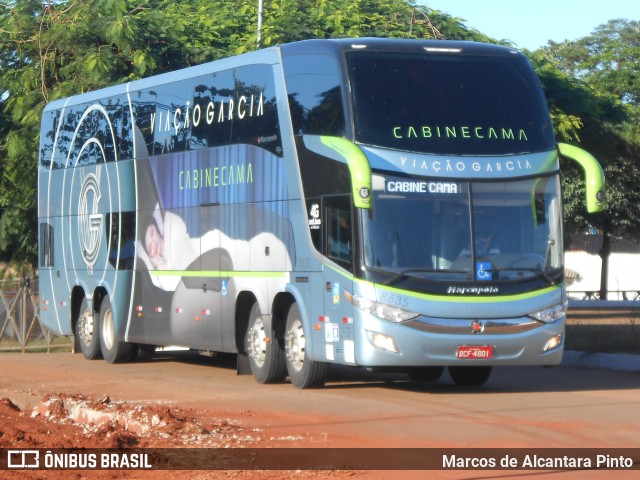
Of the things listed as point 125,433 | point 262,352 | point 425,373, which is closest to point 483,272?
point 425,373

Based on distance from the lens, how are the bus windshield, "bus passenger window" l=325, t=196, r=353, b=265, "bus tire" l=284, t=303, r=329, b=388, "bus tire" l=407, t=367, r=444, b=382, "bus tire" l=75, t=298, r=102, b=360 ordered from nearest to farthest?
"bus passenger window" l=325, t=196, r=353, b=265
the bus windshield
"bus tire" l=284, t=303, r=329, b=388
"bus tire" l=407, t=367, r=444, b=382
"bus tire" l=75, t=298, r=102, b=360

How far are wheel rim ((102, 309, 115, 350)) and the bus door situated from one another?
7.07 metres

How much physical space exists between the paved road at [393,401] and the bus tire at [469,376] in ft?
0.63

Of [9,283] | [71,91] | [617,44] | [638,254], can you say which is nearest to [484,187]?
[71,91]

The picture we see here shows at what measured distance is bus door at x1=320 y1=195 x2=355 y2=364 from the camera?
14641 millimetres

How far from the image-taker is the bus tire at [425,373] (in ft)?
56.2

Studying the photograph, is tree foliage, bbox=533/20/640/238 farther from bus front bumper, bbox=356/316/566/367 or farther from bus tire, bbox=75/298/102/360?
bus front bumper, bbox=356/316/566/367

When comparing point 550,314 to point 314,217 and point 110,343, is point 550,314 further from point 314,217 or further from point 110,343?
point 110,343

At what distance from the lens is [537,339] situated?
14.9m

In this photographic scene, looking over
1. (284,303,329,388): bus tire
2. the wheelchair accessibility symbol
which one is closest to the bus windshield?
the wheelchair accessibility symbol

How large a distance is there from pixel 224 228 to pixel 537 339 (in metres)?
4.95

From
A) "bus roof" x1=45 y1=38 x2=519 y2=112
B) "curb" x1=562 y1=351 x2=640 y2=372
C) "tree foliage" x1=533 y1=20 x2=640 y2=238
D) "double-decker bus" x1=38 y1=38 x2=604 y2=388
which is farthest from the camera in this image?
"tree foliage" x1=533 y1=20 x2=640 y2=238

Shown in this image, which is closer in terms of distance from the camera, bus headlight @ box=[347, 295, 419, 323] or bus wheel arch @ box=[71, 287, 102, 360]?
bus headlight @ box=[347, 295, 419, 323]

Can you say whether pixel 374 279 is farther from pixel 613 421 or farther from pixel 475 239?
pixel 613 421
